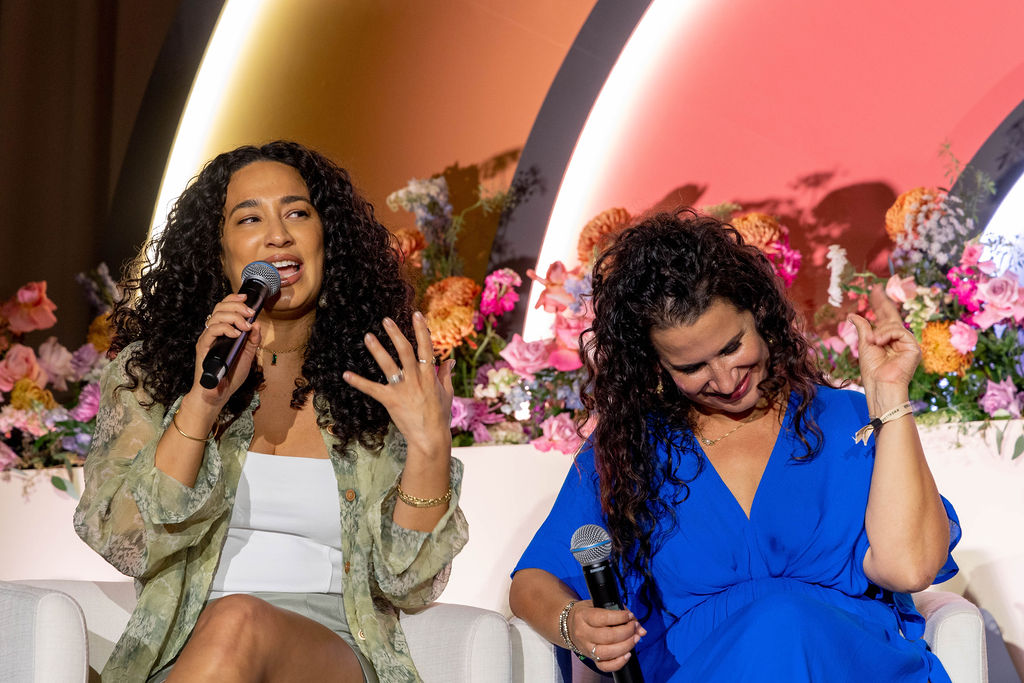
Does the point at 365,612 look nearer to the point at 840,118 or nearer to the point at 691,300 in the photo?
the point at 691,300

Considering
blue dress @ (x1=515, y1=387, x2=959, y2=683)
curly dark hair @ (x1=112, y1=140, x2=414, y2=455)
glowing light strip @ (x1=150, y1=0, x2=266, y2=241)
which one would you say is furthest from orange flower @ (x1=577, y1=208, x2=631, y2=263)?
glowing light strip @ (x1=150, y1=0, x2=266, y2=241)

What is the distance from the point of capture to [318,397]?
7.29 feet

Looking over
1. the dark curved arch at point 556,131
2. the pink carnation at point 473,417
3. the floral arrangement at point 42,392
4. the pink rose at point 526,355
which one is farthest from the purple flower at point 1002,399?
the floral arrangement at point 42,392

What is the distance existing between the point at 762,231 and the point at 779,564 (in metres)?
1.21

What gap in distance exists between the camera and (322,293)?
2.28 meters

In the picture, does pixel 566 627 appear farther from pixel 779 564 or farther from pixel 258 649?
pixel 258 649

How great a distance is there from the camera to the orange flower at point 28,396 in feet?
9.77

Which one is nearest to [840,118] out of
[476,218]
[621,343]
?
[476,218]

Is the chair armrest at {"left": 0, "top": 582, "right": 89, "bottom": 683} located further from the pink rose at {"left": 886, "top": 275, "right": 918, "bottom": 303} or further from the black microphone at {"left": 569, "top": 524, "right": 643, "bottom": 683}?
the pink rose at {"left": 886, "top": 275, "right": 918, "bottom": 303}

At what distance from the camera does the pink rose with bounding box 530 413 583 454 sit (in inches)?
108

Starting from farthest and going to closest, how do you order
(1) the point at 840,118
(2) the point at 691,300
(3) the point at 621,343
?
(1) the point at 840,118 → (3) the point at 621,343 → (2) the point at 691,300

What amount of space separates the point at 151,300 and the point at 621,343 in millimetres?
1013

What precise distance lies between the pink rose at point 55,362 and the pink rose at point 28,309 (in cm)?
13

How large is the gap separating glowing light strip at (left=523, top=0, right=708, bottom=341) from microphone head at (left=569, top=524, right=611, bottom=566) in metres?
1.88
